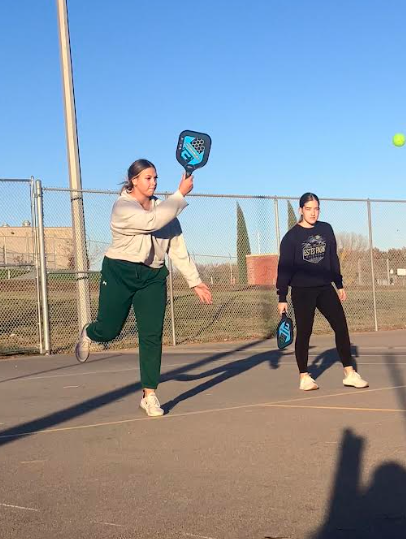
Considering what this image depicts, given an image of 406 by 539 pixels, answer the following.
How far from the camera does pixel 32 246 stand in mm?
13016

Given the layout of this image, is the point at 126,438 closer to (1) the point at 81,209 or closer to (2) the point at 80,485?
(2) the point at 80,485

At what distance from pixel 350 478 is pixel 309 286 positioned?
347 cm

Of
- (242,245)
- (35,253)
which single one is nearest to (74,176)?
(35,253)

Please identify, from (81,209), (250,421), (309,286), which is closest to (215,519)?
(250,421)

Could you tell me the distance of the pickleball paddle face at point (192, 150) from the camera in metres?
5.99

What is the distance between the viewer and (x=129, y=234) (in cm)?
609

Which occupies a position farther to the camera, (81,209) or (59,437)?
(81,209)

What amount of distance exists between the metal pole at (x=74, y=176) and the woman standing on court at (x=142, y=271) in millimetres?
6410

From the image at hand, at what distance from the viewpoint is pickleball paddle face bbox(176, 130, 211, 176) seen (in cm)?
599

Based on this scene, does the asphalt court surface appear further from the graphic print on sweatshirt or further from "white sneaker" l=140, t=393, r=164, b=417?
the graphic print on sweatshirt

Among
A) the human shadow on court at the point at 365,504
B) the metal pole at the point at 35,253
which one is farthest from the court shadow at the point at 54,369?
the human shadow on court at the point at 365,504

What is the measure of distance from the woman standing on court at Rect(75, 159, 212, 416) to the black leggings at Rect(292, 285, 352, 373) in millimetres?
1460

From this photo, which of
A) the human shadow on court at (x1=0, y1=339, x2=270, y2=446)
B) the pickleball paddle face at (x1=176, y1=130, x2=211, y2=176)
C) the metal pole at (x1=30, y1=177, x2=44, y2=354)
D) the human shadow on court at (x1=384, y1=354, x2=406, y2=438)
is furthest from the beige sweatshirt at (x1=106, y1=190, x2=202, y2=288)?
the metal pole at (x1=30, y1=177, x2=44, y2=354)

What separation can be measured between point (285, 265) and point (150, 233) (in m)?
1.87
